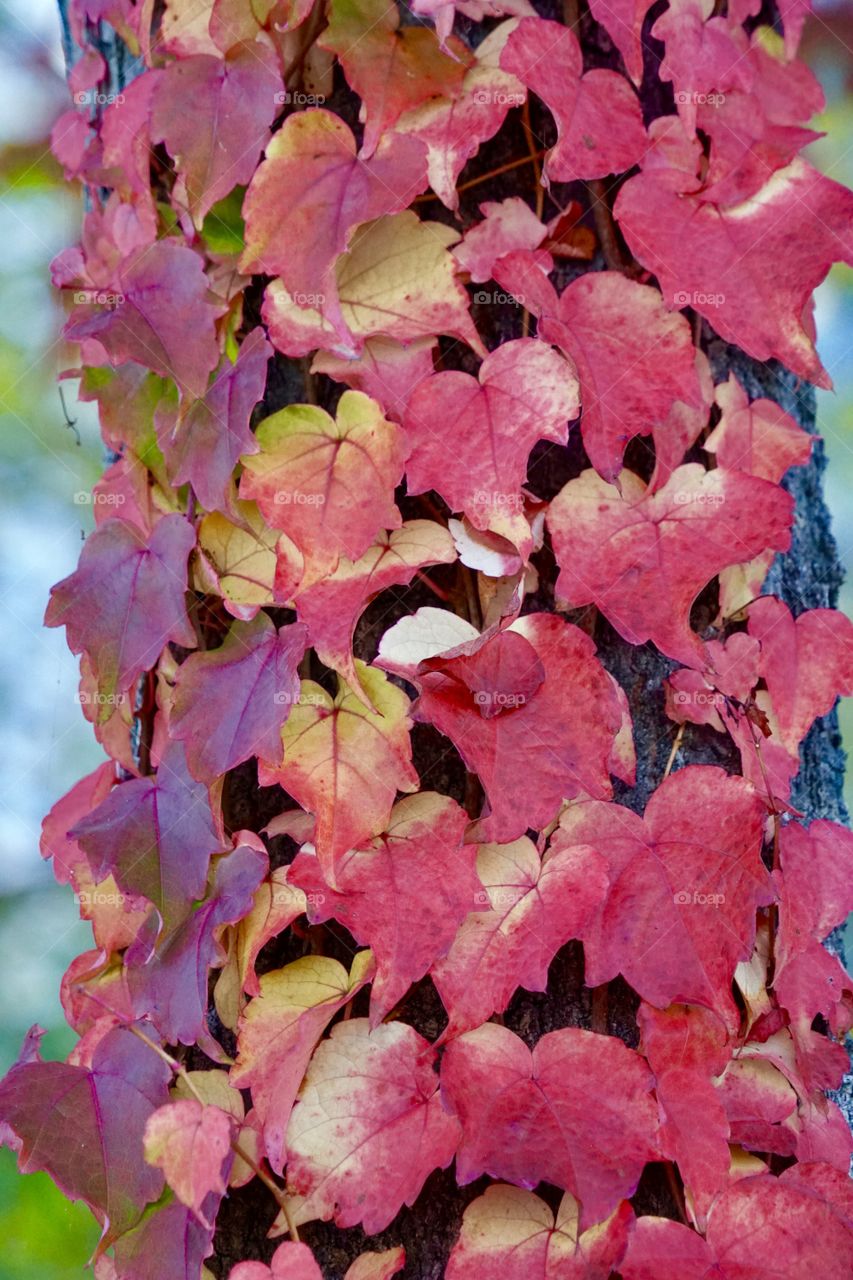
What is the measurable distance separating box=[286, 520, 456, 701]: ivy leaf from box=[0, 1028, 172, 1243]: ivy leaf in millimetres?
376

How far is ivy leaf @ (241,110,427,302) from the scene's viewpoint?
76 centimetres

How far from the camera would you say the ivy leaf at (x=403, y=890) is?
27.6 inches

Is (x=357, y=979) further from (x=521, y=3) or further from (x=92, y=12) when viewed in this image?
(x=92, y=12)

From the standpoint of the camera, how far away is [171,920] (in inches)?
30.7

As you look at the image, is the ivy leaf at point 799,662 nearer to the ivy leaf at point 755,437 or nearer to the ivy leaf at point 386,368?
the ivy leaf at point 755,437

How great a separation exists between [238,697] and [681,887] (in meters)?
0.36
